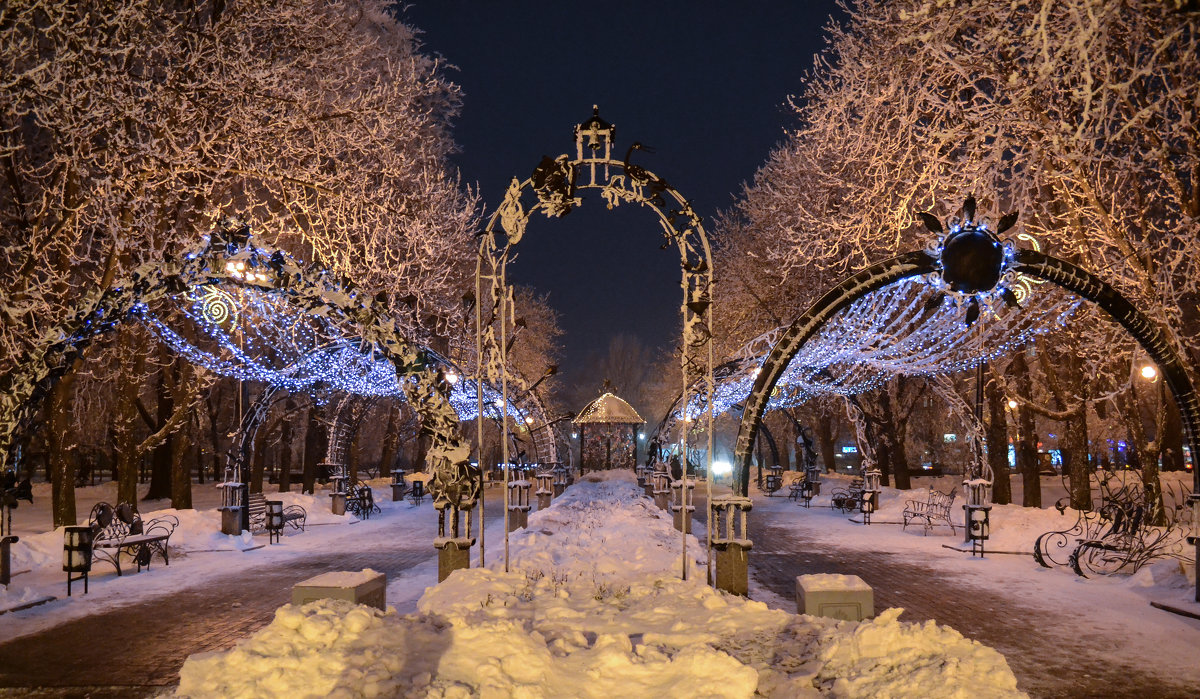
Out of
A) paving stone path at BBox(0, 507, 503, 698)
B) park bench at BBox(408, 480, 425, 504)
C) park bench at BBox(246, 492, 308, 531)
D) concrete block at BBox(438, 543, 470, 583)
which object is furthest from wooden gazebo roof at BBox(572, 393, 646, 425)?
concrete block at BBox(438, 543, 470, 583)

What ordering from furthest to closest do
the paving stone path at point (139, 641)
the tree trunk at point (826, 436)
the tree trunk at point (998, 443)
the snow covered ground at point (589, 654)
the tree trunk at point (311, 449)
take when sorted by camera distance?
the tree trunk at point (826, 436) < the tree trunk at point (311, 449) < the tree trunk at point (998, 443) < the paving stone path at point (139, 641) < the snow covered ground at point (589, 654)

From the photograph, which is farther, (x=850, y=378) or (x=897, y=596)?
(x=850, y=378)

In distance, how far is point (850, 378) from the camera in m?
21.3

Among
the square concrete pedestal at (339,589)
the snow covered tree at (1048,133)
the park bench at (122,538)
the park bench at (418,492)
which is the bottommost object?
the park bench at (418,492)

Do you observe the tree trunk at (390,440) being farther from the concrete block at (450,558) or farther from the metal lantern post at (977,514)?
the concrete block at (450,558)

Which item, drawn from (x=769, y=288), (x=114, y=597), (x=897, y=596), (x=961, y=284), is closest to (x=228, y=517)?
(x=114, y=597)

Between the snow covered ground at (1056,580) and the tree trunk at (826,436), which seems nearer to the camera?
the snow covered ground at (1056,580)

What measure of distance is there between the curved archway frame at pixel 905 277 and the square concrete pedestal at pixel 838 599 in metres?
1.86

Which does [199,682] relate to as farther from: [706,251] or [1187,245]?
[1187,245]

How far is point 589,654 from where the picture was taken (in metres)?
6.54

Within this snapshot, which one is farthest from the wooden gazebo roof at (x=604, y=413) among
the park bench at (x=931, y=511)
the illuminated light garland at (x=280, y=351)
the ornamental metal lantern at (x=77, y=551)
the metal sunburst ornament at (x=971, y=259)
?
the metal sunburst ornament at (x=971, y=259)

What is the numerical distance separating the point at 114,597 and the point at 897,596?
10252 millimetres

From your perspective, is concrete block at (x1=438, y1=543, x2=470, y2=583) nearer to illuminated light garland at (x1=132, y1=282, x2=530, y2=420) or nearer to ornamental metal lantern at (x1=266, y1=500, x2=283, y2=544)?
illuminated light garland at (x1=132, y1=282, x2=530, y2=420)

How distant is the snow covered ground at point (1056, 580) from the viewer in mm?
8078
